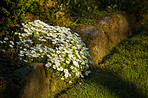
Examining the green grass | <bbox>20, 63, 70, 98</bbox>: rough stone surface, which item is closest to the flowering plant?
<bbox>20, 63, 70, 98</bbox>: rough stone surface

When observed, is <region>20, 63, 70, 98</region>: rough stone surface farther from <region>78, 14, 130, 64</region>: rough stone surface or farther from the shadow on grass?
<region>78, 14, 130, 64</region>: rough stone surface

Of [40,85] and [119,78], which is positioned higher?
[40,85]

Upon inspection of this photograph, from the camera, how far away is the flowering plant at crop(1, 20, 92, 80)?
10.8 ft

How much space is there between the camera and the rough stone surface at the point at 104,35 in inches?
181

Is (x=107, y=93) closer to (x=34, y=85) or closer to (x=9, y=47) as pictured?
(x=34, y=85)

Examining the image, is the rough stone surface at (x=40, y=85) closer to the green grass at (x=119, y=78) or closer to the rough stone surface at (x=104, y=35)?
the green grass at (x=119, y=78)

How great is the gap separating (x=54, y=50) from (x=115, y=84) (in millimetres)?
1486

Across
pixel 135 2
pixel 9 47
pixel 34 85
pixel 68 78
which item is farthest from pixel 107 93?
pixel 135 2

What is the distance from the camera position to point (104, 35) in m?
5.28

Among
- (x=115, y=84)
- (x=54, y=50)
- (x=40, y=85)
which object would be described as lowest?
(x=115, y=84)

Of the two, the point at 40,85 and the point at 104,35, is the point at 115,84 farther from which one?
the point at 104,35

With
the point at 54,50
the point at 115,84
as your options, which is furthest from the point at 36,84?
the point at 115,84

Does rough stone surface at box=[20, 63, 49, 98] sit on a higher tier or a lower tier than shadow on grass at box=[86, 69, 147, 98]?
higher

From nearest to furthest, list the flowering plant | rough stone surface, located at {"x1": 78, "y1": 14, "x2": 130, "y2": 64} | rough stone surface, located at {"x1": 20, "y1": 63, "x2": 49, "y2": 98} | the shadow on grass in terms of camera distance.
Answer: rough stone surface, located at {"x1": 20, "y1": 63, "x2": 49, "y2": 98} → the shadow on grass → the flowering plant → rough stone surface, located at {"x1": 78, "y1": 14, "x2": 130, "y2": 64}
